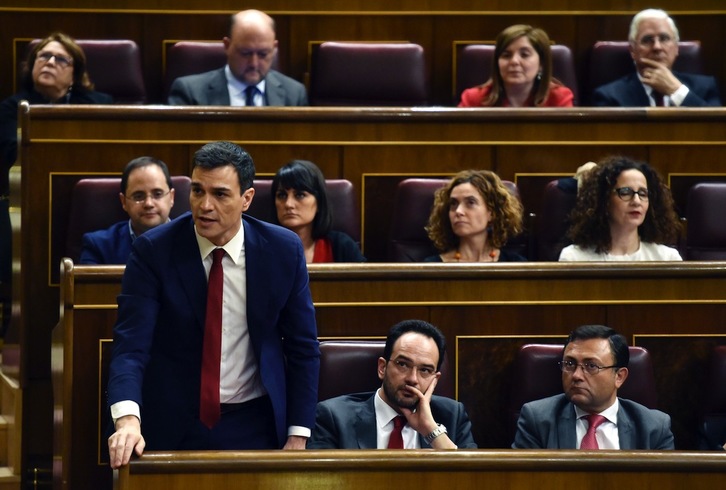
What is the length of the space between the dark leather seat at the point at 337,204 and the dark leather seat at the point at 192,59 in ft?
1.45

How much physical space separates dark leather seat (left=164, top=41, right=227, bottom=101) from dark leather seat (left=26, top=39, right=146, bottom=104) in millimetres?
58

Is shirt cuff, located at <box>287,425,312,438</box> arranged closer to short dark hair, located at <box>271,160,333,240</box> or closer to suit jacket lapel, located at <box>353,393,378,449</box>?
suit jacket lapel, located at <box>353,393,378,449</box>

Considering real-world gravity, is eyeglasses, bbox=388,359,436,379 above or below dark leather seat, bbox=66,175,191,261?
below

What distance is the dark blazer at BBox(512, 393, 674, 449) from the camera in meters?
1.34

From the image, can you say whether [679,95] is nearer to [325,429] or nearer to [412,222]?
[412,222]

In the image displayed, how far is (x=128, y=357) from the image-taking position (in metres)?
1.11

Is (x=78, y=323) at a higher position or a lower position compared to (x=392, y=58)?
lower

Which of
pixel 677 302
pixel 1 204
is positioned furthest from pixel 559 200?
pixel 1 204

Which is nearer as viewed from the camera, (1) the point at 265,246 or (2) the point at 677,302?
(1) the point at 265,246

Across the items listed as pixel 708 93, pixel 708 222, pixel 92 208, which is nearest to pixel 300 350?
pixel 92 208

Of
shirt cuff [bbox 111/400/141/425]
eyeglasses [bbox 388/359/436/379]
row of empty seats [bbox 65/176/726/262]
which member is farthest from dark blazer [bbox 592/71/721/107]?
shirt cuff [bbox 111/400/141/425]

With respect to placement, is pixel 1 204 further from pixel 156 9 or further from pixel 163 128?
pixel 156 9

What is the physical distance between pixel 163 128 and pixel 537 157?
0.54 meters

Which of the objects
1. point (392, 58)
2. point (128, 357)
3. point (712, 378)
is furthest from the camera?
point (392, 58)
